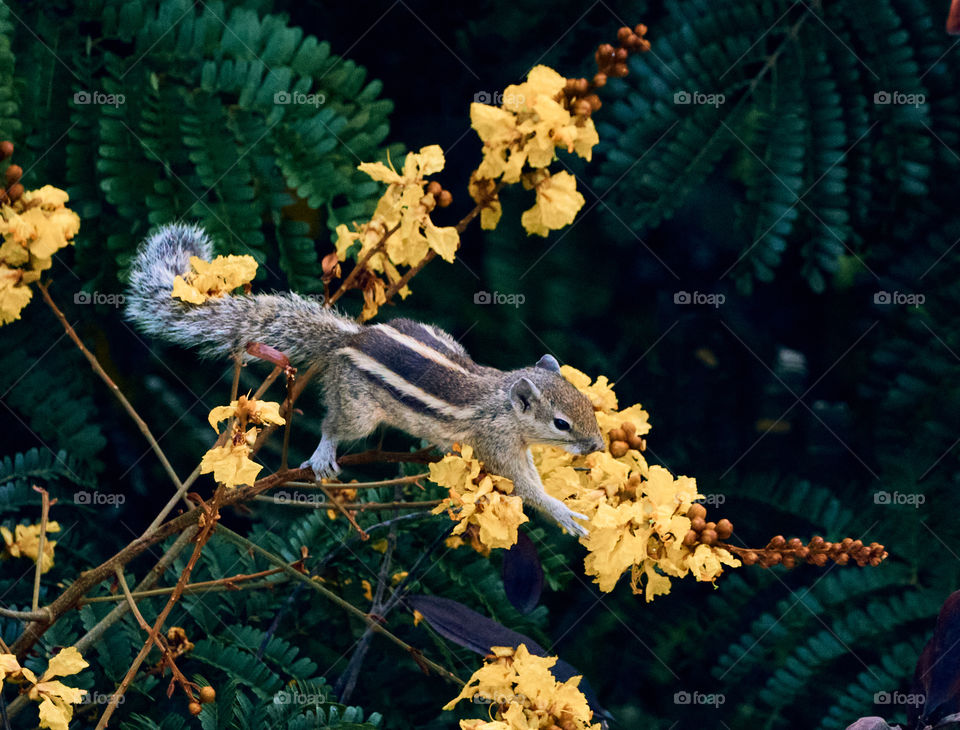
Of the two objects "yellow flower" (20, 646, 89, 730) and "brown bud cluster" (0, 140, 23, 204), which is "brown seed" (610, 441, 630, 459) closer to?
"yellow flower" (20, 646, 89, 730)

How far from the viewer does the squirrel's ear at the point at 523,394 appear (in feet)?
5.48

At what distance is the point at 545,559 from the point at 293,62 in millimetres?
1088

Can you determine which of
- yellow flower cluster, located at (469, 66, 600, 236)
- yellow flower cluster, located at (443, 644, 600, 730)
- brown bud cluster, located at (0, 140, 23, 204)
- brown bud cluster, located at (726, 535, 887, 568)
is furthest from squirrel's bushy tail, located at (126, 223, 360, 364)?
brown bud cluster, located at (726, 535, 887, 568)

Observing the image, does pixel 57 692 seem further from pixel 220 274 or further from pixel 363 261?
pixel 363 261

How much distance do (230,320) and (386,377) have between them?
0.30 meters

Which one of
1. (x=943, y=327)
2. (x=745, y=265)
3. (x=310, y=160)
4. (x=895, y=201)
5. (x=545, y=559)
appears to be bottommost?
(x=545, y=559)

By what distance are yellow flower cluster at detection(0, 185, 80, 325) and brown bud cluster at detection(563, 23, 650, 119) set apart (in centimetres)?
78

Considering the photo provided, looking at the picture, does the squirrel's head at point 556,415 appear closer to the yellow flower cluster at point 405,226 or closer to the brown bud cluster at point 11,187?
the yellow flower cluster at point 405,226

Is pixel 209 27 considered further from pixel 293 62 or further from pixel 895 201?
pixel 895 201

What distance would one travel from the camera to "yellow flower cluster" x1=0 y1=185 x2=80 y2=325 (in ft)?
5.04

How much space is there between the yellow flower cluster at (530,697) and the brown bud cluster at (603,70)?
31.5 inches

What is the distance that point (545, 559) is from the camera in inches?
81.4

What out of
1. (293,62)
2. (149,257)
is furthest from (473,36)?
(149,257)

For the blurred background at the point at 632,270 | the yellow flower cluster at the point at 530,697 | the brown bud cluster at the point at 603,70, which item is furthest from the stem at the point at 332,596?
the brown bud cluster at the point at 603,70
